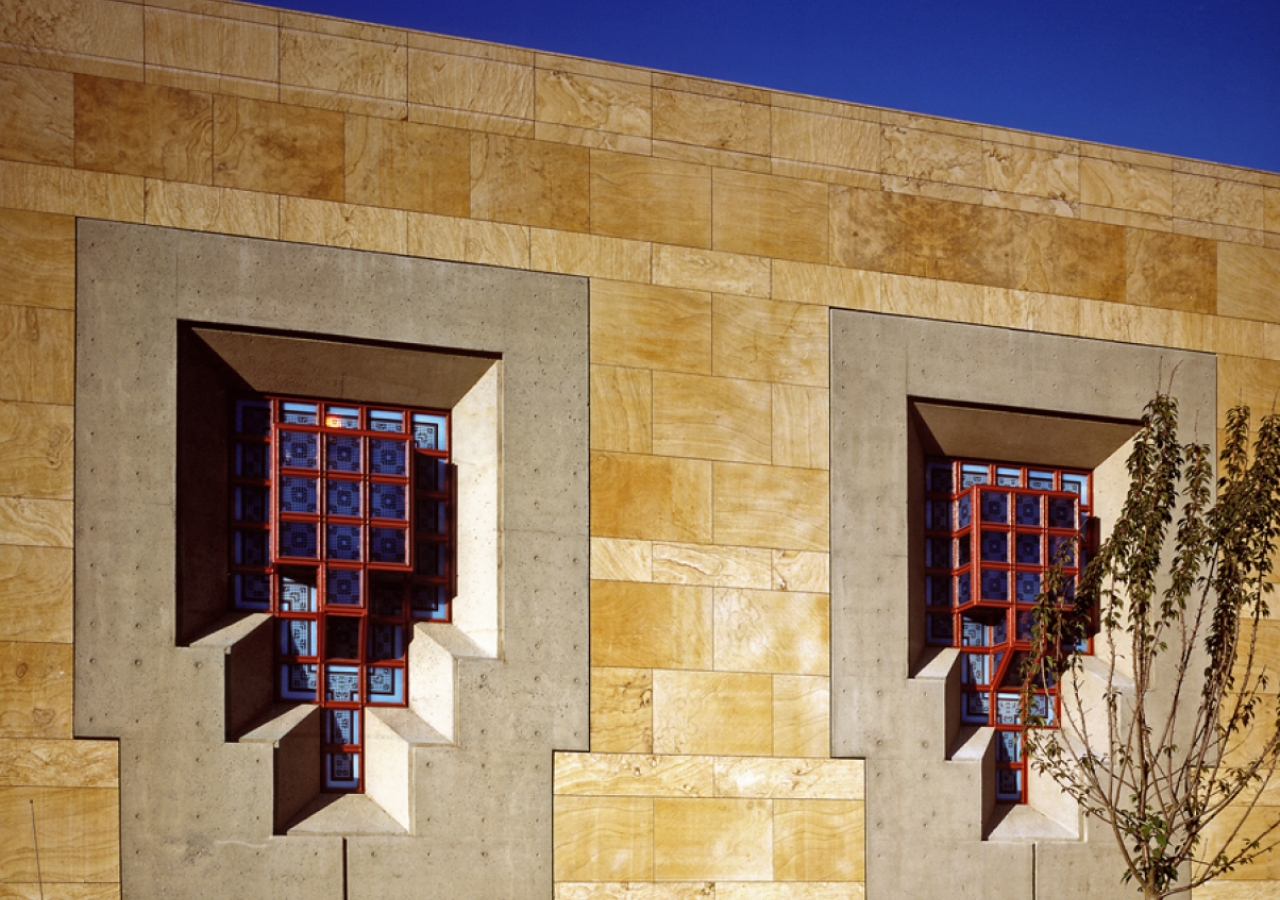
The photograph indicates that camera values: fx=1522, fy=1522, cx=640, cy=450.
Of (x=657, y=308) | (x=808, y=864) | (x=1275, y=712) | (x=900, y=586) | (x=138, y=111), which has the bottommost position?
(x=808, y=864)

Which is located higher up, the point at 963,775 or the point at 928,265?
the point at 928,265

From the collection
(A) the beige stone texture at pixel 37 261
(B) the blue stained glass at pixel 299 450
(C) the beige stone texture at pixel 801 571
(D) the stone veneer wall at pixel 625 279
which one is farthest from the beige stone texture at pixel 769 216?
(A) the beige stone texture at pixel 37 261

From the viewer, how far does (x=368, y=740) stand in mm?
11664

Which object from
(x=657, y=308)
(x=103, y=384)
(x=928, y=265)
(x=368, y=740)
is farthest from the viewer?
(x=928, y=265)

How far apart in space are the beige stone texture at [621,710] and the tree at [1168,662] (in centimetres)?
311

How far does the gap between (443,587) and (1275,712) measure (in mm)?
7743

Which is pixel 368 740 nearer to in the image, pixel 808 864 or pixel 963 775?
pixel 808 864

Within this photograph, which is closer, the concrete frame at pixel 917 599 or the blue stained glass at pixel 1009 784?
the concrete frame at pixel 917 599

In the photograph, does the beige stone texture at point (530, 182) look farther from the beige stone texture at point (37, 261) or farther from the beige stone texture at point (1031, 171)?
the beige stone texture at point (1031, 171)

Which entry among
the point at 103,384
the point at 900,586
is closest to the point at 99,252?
the point at 103,384

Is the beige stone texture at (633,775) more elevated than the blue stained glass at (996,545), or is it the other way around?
the blue stained glass at (996,545)

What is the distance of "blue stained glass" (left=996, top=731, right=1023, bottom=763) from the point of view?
13.6m

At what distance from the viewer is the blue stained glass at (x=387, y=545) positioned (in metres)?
11.8

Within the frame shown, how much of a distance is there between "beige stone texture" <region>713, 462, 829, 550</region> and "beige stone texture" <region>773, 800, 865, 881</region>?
2.12 meters
